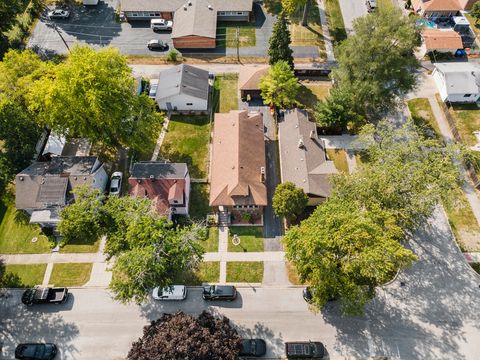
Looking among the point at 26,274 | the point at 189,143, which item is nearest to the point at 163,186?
the point at 189,143

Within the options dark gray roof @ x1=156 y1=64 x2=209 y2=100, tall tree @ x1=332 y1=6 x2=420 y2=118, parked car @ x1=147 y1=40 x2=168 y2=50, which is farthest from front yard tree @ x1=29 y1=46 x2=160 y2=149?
tall tree @ x1=332 y1=6 x2=420 y2=118

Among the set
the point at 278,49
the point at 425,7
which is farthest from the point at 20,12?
the point at 425,7

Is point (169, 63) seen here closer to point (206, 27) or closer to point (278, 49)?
point (206, 27)

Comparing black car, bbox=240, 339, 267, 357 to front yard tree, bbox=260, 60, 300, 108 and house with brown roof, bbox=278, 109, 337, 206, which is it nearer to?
house with brown roof, bbox=278, 109, 337, 206

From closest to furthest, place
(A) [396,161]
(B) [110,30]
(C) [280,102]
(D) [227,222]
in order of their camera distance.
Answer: (A) [396,161] < (D) [227,222] < (C) [280,102] < (B) [110,30]

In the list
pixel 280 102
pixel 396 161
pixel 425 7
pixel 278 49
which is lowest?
pixel 396 161

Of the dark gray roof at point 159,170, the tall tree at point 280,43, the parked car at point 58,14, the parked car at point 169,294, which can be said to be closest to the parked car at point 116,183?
the dark gray roof at point 159,170

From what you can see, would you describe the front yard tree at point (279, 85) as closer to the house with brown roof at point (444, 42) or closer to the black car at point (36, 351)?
the house with brown roof at point (444, 42)
